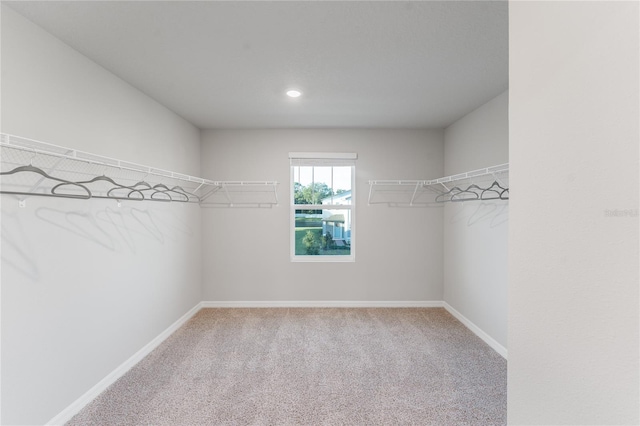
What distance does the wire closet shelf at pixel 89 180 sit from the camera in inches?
62.2

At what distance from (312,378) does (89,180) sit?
2179 mm

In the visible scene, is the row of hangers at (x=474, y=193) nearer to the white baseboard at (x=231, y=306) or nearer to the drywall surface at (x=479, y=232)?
the drywall surface at (x=479, y=232)

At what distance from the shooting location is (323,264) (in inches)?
160

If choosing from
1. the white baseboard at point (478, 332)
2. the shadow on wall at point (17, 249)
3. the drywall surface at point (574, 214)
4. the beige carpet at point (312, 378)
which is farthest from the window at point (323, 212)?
the drywall surface at point (574, 214)

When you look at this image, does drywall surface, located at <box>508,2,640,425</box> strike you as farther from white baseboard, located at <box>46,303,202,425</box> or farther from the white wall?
white baseboard, located at <box>46,303,202,425</box>

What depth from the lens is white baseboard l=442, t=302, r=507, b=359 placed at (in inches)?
109

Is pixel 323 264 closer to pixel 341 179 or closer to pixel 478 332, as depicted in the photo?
pixel 341 179

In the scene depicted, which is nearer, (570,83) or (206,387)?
(570,83)

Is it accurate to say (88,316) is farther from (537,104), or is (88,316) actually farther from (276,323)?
(537,104)

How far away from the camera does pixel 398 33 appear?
1.82 meters

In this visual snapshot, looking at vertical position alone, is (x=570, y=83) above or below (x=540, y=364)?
above

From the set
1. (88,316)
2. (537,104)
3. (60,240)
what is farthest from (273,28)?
(88,316)

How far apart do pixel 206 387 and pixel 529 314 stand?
2.28 metres

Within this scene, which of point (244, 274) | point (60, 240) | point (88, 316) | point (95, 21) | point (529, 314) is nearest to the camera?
point (529, 314)
